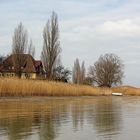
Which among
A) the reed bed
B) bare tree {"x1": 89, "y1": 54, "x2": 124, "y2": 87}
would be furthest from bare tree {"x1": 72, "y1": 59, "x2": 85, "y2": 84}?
the reed bed

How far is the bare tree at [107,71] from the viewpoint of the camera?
101 m

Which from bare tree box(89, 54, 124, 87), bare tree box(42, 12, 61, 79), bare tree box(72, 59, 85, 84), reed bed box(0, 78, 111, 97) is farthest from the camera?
bare tree box(89, 54, 124, 87)

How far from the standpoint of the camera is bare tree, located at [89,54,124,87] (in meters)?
101

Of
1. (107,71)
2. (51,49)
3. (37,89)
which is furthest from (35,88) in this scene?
(107,71)

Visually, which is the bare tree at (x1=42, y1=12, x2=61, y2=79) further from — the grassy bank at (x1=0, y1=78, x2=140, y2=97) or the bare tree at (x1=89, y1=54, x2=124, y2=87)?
the bare tree at (x1=89, y1=54, x2=124, y2=87)

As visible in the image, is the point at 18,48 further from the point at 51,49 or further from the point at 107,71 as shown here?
the point at 107,71

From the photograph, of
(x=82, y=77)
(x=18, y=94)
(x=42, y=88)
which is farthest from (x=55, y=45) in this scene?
(x=82, y=77)

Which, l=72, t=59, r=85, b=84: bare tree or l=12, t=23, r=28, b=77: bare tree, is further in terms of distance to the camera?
l=72, t=59, r=85, b=84: bare tree

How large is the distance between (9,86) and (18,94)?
5.75ft

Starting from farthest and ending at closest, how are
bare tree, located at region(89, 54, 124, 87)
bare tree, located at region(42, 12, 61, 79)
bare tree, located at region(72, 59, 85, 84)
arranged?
bare tree, located at region(89, 54, 124, 87)
bare tree, located at region(72, 59, 85, 84)
bare tree, located at region(42, 12, 61, 79)

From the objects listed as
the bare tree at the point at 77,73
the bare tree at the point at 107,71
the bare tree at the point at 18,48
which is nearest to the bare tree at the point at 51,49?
the bare tree at the point at 18,48

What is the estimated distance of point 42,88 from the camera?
36.4 m

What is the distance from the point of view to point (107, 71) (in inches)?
4008

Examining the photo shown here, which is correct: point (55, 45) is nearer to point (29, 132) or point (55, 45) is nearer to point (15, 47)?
point (15, 47)
